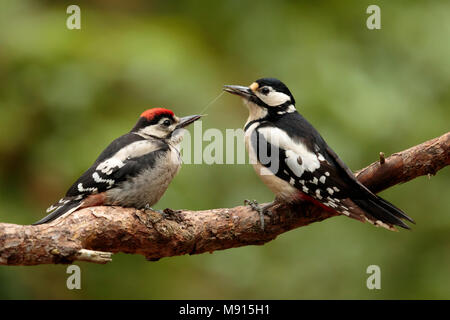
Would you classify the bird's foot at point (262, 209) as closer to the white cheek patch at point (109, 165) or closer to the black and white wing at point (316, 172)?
the black and white wing at point (316, 172)

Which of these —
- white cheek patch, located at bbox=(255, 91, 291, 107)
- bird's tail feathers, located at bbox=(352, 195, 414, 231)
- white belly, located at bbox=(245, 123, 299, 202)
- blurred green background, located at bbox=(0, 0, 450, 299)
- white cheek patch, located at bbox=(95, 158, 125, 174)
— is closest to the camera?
bird's tail feathers, located at bbox=(352, 195, 414, 231)

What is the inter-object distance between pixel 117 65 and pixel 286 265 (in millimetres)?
2126

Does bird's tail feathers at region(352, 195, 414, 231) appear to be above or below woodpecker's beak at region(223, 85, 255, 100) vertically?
below

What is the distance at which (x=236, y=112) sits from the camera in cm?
473

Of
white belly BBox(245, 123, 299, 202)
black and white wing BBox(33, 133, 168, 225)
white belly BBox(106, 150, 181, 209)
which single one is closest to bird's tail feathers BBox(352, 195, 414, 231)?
white belly BBox(245, 123, 299, 202)

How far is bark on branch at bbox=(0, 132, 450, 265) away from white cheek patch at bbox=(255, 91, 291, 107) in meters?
0.65

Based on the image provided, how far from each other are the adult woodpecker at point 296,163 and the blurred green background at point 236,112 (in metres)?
0.86

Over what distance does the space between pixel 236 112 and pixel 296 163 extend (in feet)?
5.10

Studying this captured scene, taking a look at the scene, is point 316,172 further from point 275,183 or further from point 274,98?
point 274,98

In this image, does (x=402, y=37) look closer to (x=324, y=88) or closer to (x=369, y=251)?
(x=324, y=88)

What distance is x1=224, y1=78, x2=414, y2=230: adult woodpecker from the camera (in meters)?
3.12

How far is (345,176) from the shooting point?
3.26 meters

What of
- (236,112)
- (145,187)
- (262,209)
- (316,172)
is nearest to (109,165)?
(145,187)

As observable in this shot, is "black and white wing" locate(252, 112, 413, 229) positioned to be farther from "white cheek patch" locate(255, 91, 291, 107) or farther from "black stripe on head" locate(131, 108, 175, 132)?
"black stripe on head" locate(131, 108, 175, 132)
